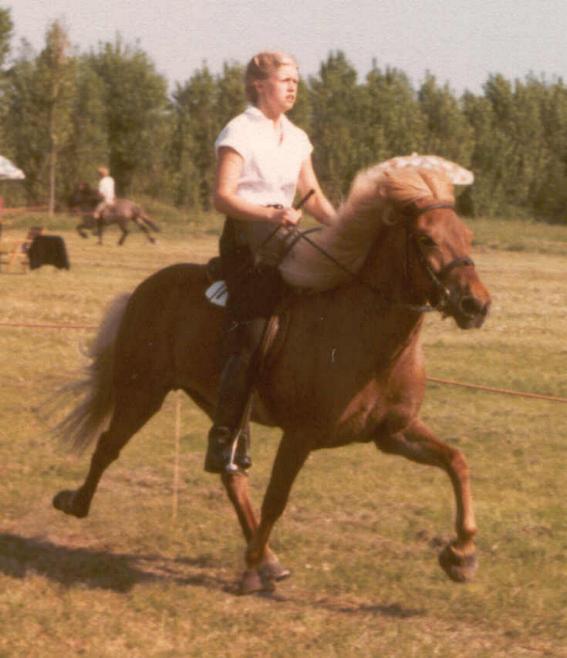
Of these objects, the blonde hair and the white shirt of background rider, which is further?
the white shirt of background rider

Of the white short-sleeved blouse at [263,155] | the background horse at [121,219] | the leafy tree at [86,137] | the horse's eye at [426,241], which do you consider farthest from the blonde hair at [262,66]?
the leafy tree at [86,137]

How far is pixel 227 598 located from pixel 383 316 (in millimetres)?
1692

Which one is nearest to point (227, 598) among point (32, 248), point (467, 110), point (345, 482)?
point (345, 482)

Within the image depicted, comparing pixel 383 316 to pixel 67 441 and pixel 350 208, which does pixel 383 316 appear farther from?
pixel 67 441

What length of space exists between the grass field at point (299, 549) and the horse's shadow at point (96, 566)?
12mm

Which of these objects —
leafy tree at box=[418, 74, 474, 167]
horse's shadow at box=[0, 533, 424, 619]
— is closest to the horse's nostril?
horse's shadow at box=[0, 533, 424, 619]

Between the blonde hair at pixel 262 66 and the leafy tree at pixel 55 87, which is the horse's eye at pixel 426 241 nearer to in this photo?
the blonde hair at pixel 262 66

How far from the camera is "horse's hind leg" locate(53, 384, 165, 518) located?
7402 mm

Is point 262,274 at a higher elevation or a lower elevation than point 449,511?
higher

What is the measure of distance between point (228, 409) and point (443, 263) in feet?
4.92

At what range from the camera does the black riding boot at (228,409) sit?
6.36m

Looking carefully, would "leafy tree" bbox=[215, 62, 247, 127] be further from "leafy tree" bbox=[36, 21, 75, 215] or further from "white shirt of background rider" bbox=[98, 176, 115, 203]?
"white shirt of background rider" bbox=[98, 176, 115, 203]

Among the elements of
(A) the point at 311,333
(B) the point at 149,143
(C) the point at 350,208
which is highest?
(C) the point at 350,208

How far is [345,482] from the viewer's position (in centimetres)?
900
